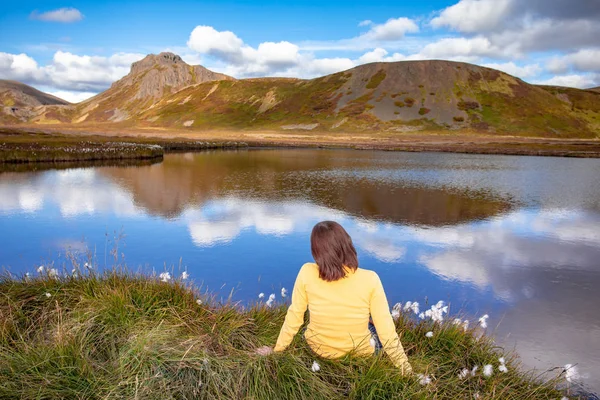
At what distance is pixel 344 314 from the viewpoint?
13.4 feet

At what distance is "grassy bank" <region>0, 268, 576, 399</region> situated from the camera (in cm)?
398

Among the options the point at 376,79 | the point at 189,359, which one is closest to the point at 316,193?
the point at 189,359

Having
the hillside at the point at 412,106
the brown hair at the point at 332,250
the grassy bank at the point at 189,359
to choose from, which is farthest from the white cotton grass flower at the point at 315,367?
the hillside at the point at 412,106

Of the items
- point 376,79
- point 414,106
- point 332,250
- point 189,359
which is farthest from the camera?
point 376,79

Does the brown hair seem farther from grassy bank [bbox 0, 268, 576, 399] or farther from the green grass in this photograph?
the green grass

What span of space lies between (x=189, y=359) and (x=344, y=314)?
182cm

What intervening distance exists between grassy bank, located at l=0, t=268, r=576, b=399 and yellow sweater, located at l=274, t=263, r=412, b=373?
0.16 metres

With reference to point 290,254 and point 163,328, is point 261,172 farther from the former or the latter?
point 163,328

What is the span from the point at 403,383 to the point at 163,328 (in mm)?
3239

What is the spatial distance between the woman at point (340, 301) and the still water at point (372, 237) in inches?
120

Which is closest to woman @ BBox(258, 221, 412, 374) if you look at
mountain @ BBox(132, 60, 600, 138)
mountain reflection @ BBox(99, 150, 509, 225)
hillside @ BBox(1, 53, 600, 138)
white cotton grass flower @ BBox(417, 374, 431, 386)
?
white cotton grass flower @ BBox(417, 374, 431, 386)

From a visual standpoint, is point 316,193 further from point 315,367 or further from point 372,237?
point 315,367

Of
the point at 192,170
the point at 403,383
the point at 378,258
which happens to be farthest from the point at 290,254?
the point at 192,170

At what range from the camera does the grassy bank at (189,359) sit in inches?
157
